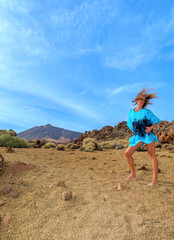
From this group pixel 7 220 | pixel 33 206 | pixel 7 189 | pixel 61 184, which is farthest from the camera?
pixel 61 184

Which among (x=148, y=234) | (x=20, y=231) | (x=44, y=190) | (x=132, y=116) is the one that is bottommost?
(x=20, y=231)

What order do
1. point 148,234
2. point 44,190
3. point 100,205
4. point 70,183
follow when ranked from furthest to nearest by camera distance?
1. point 70,183
2. point 44,190
3. point 100,205
4. point 148,234

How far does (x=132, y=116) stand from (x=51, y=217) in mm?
2873

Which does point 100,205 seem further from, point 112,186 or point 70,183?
point 70,183

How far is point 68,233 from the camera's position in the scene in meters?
2.84

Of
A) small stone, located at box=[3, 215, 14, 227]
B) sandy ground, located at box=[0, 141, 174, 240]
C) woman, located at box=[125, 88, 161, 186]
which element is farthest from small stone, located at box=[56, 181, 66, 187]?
woman, located at box=[125, 88, 161, 186]

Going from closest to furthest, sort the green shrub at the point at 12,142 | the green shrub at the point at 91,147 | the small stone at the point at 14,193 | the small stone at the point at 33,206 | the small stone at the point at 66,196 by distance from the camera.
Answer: the small stone at the point at 33,206 → the small stone at the point at 66,196 → the small stone at the point at 14,193 → the green shrub at the point at 91,147 → the green shrub at the point at 12,142

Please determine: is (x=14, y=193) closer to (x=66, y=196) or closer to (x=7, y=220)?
(x=7, y=220)

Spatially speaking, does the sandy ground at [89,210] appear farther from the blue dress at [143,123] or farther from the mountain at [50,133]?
the mountain at [50,133]

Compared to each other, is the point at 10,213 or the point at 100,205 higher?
the point at 100,205

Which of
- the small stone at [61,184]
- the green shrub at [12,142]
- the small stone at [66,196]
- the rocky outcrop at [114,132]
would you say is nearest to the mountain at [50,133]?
the rocky outcrop at [114,132]

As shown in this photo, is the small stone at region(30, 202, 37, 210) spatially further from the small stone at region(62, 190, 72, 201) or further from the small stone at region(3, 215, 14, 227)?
the small stone at region(62, 190, 72, 201)

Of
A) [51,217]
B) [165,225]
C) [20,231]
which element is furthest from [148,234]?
[20,231]

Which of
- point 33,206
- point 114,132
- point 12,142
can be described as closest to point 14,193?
point 33,206
